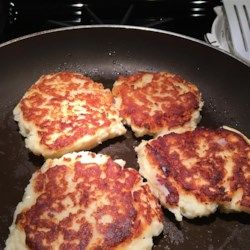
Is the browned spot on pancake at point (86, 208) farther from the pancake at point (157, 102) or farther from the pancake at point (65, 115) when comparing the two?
the pancake at point (157, 102)

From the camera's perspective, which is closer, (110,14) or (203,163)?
(203,163)

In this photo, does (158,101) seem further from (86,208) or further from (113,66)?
(86,208)

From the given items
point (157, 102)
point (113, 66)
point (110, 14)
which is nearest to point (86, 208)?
point (157, 102)

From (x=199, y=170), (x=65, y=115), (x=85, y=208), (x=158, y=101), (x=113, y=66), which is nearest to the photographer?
(x=85, y=208)

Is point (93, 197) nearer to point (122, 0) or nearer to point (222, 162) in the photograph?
point (222, 162)

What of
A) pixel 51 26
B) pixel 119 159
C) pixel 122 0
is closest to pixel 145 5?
pixel 122 0

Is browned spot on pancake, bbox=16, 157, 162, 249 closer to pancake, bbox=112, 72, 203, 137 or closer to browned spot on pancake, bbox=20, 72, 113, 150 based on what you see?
browned spot on pancake, bbox=20, 72, 113, 150
